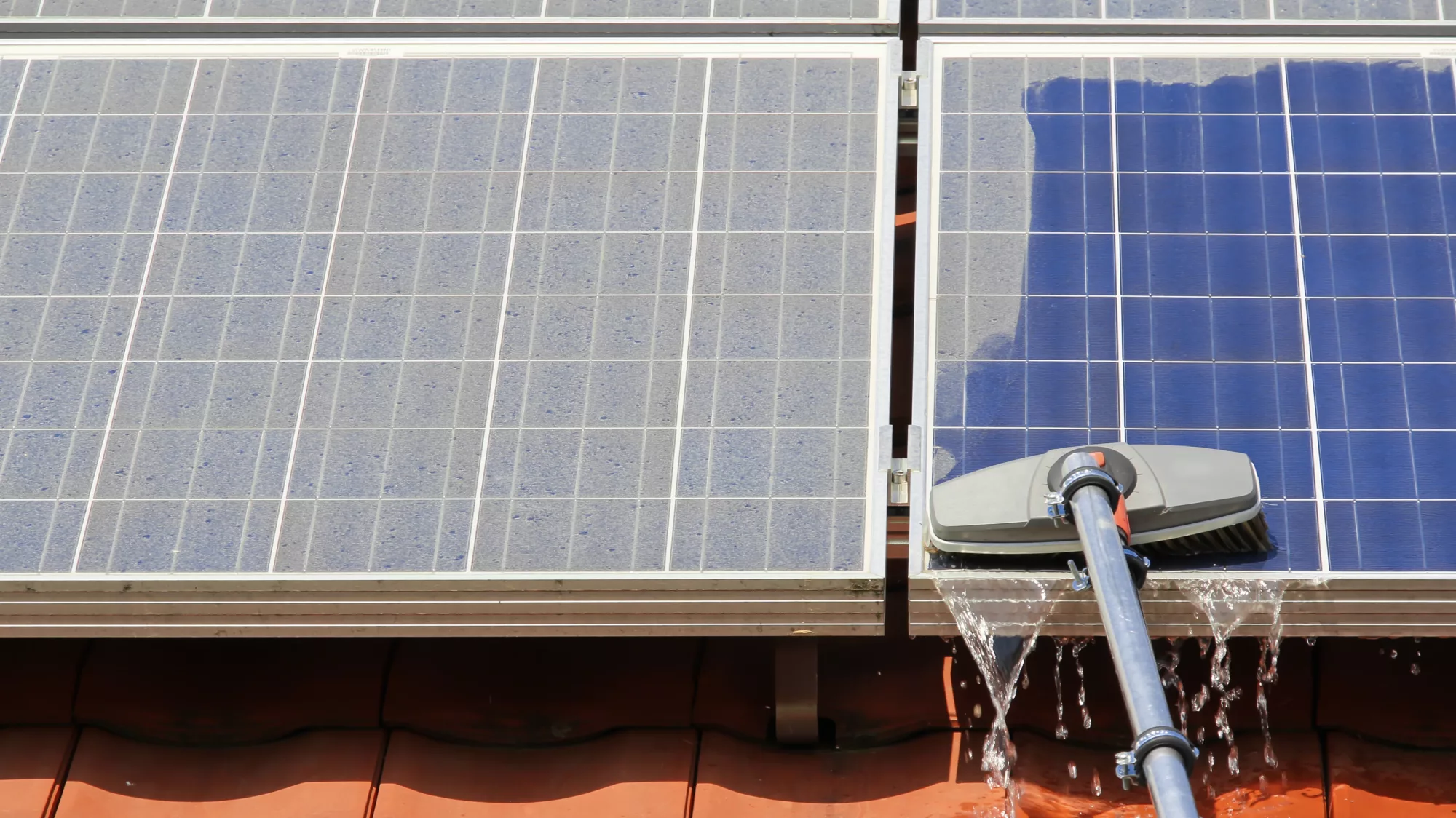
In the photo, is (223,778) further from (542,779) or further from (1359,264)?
(1359,264)

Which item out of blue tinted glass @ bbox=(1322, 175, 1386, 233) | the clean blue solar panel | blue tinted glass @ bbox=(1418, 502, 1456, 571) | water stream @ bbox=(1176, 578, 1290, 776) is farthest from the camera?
blue tinted glass @ bbox=(1322, 175, 1386, 233)

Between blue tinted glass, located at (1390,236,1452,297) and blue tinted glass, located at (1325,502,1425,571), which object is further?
blue tinted glass, located at (1390,236,1452,297)

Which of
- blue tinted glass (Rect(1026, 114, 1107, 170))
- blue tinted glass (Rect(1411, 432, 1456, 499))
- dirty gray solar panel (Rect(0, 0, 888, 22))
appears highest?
dirty gray solar panel (Rect(0, 0, 888, 22))

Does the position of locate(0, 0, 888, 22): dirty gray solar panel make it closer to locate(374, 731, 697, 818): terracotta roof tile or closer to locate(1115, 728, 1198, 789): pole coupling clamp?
locate(374, 731, 697, 818): terracotta roof tile

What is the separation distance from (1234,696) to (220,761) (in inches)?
152

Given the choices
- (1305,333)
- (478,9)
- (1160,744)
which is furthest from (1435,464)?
(478,9)

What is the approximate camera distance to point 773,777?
628cm

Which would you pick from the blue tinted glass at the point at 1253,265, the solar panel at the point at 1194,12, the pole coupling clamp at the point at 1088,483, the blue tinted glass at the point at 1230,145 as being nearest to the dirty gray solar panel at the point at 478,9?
the solar panel at the point at 1194,12

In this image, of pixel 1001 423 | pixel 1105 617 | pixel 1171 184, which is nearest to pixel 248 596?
pixel 1001 423

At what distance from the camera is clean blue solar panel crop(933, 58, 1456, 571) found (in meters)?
6.17

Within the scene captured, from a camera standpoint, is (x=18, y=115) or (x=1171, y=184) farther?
(x=18, y=115)

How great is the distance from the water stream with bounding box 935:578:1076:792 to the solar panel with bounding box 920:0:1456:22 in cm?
295

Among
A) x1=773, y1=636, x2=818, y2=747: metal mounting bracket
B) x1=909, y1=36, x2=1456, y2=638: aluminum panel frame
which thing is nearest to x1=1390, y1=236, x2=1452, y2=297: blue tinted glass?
x1=909, y1=36, x2=1456, y2=638: aluminum panel frame

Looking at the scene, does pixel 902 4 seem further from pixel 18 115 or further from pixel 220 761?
pixel 220 761
